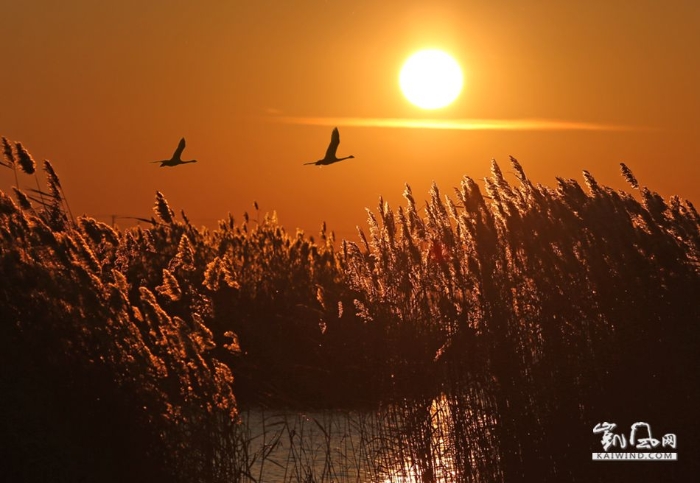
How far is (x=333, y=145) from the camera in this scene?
35.9ft

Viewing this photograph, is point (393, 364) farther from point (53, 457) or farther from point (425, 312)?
point (53, 457)

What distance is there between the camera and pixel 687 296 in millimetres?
6312

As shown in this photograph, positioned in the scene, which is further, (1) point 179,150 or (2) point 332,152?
(1) point 179,150

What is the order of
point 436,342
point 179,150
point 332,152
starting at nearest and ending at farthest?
point 436,342 < point 332,152 < point 179,150

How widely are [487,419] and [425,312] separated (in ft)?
3.32

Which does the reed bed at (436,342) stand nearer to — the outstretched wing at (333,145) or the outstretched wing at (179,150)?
the outstretched wing at (333,145)

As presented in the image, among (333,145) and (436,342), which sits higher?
(333,145)

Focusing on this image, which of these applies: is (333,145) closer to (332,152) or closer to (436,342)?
(332,152)

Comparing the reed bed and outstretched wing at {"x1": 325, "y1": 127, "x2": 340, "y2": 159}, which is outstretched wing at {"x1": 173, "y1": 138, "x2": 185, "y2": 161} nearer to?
outstretched wing at {"x1": 325, "y1": 127, "x2": 340, "y2": 159}

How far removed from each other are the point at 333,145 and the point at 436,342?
13.4 feet

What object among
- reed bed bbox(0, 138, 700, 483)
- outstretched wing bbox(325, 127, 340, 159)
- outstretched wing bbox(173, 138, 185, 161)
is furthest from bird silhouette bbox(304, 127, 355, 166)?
reed bed bbox(0, 138, 700, 483)

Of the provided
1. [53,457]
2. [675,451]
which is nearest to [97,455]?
A: [53,457]

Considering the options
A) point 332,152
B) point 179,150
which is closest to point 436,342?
point 332,152

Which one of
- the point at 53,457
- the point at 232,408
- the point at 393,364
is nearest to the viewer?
the point at 53,457
